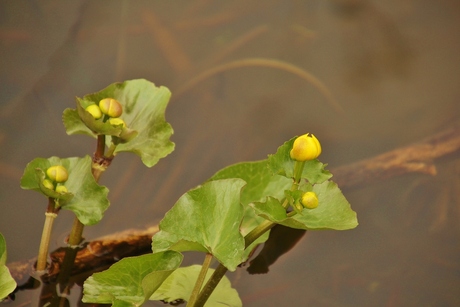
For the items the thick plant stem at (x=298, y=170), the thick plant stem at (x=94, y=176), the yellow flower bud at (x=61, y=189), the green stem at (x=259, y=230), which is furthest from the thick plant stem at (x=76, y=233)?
the thick plant stem at (x=298, y=170)

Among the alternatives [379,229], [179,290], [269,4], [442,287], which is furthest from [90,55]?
[442,287]

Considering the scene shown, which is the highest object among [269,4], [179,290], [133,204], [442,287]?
[269,4]

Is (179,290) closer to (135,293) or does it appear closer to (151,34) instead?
(135,293)

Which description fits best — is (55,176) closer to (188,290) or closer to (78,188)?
(78,188)

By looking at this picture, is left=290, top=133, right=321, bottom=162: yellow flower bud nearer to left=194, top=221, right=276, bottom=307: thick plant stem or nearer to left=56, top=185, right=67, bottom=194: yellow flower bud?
left=194, top=221, right=276, bottom=307: thick plant stem

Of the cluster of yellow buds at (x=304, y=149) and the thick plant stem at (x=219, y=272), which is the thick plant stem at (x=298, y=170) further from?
the thick plant stem at (x=219, y=272)

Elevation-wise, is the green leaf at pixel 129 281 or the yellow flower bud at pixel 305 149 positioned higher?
the yellow flower bud at pixel 305 149
